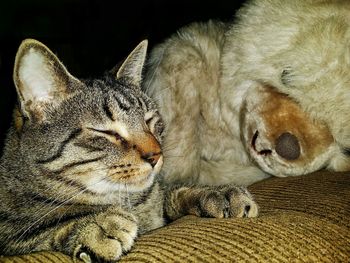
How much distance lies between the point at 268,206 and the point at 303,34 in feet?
1.51

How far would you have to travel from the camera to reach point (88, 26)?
1.80 m

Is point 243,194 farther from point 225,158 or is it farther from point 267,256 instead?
point 225,158

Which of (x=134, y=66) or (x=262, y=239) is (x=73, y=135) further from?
(x=262, y=239)

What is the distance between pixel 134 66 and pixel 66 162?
1.27 feet

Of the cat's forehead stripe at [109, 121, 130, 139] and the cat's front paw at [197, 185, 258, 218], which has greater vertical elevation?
the cat's forehead stripe at [109, 121, 130, 139]

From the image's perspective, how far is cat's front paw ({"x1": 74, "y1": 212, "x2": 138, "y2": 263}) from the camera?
28.3 inches

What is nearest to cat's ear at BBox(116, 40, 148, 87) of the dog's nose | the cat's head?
the cat's head

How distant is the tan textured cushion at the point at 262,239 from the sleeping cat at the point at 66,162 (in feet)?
0.35

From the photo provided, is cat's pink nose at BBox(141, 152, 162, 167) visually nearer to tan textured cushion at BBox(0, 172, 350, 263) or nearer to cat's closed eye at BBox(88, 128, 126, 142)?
cat's closed eye at BBox(88, 128, 126, 142)

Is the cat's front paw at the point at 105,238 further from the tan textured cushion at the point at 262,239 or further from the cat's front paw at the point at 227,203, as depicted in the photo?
the cat's front paw at the point at 227,203

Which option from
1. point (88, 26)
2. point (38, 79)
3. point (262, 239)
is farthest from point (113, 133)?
point (88, 26)

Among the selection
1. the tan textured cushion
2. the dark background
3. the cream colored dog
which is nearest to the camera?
the tan textured cushion

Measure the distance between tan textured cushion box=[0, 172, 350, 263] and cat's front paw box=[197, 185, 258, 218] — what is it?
0.13 ft

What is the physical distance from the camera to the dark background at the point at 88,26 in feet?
5.23
